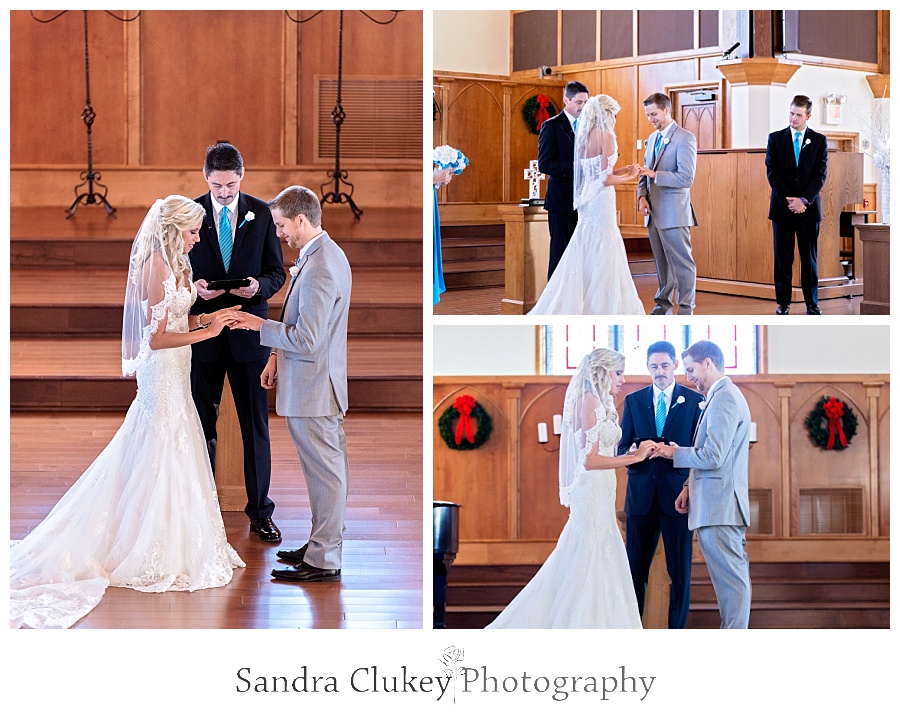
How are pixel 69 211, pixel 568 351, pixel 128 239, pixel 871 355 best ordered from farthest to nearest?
pixel 69 211
pixel 128 239
pixel 871 355
pixel 568 351

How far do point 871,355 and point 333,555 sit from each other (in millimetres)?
3197

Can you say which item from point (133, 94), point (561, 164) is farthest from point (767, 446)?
point (133, 94)

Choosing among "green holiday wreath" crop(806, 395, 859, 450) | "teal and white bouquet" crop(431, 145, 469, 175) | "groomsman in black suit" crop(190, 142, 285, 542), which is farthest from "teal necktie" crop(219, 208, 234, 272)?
"green holiday wreath" crop(806, 395, 859, 450)

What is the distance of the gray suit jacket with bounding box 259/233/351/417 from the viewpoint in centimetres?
426

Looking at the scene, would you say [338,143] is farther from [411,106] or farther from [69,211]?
[69,211]

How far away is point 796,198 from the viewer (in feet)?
16.8

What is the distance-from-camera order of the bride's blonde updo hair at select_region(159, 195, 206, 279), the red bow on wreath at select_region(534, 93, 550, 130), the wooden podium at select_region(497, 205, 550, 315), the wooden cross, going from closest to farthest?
1. the bride's blonde updo hair at select_region(159, 195, 206, 279)
2. the wooden podium at select_region(497, 205, 550, 315)
3. the wooden cross
4. the red bow on wreath at select_region(534, 93, 550, 130)

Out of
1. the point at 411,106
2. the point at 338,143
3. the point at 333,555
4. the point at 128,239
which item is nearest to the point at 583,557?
the point at 333,555

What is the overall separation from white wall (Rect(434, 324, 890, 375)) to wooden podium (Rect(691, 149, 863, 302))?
0.97ft

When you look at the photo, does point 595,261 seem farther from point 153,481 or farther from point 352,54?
point 352,54

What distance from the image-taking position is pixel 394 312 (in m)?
8.52

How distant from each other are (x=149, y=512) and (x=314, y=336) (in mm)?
1022

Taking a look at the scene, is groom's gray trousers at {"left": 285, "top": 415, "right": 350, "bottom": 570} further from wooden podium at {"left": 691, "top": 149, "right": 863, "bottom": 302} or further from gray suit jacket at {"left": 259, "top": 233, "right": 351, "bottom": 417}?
wooden podium at {"left": 691, "top": 149, "right": 863, "bottom": 302}
